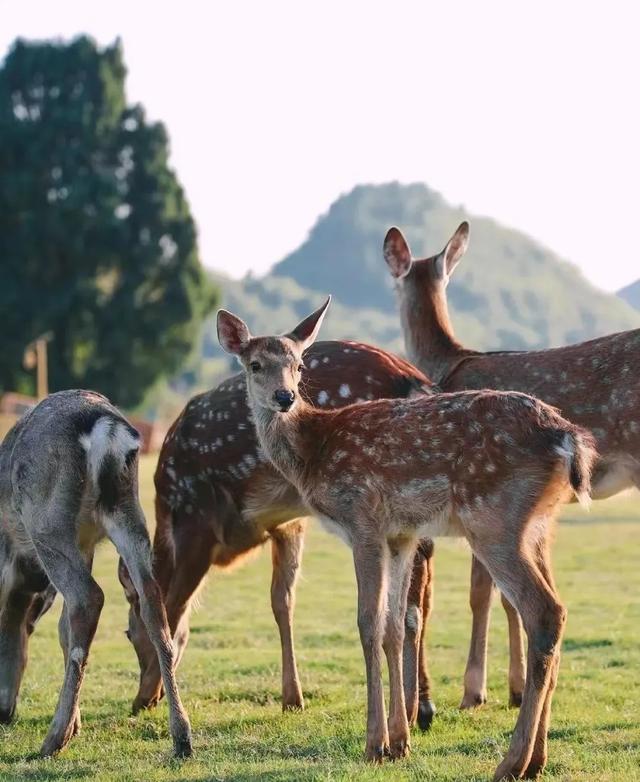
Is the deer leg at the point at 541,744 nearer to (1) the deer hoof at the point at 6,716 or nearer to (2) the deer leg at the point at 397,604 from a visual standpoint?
(2) the deer leg at the point at 397,604

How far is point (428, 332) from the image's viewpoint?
925cm

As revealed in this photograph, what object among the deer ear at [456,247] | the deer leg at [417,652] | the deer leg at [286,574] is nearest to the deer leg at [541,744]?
the deer leg at [417,652]

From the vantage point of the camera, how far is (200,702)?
8.09m

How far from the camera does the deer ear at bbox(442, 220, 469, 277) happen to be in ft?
31.4

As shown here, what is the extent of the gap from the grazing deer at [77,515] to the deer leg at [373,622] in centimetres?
96

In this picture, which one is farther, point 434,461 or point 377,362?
point 377,362

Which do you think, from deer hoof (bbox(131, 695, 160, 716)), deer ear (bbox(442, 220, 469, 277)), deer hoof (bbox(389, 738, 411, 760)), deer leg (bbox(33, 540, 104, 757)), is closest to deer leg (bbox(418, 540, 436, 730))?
deer hoof (bbox(389, 738, 411, 760))

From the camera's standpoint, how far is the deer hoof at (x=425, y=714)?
714 centimetres

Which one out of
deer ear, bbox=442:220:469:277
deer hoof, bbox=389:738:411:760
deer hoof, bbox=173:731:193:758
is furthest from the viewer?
deer ear, bbox=442:220:469:277

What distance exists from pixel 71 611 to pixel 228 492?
5.33 ft

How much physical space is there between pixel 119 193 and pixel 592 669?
37.2 metres

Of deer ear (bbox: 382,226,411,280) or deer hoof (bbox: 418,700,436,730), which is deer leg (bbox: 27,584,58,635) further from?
deer ear (bbox: 382,226,411,280)

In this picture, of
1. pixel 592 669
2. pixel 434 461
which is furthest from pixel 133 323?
pixel 434 461

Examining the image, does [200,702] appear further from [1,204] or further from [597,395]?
[1,204]
